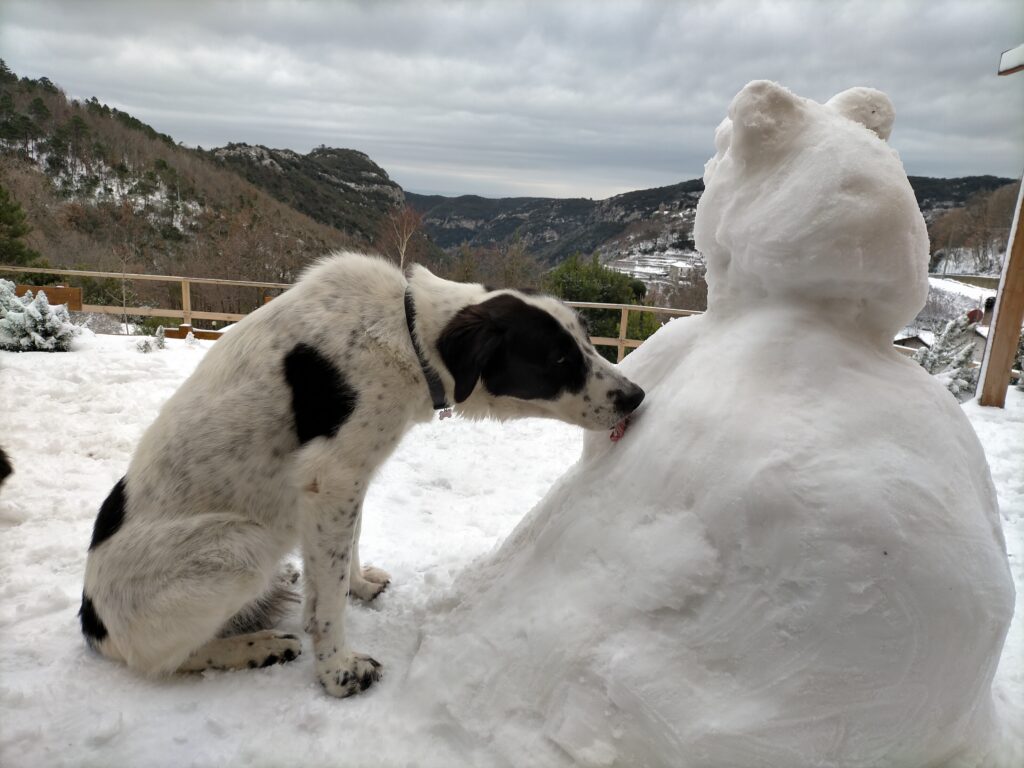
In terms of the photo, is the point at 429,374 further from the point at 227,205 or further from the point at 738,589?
the point at 227,205

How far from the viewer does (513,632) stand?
1997mm

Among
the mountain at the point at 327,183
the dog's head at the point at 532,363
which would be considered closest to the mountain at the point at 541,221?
the mountain at the point at 327,183

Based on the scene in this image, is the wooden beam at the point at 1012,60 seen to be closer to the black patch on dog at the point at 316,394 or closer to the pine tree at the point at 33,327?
the black patch on dog at the point at 316,394

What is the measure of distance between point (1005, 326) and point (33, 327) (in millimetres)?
12006

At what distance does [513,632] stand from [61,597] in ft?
7.13

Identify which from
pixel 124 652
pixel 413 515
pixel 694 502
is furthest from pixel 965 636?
pixel 413 515

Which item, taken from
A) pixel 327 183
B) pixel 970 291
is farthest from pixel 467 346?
pixel 327 183

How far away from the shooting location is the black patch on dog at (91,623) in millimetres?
2225

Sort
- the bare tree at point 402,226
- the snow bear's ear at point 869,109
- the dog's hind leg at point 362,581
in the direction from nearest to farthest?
the snow bear's ear at point 869,109 → the dog's hind leg at point 362,581 → the bare tree at point 402,226

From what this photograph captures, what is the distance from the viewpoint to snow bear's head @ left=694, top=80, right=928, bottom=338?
167cm

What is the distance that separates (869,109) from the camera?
2.06 m

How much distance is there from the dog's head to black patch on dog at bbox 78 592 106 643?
5.17 ft

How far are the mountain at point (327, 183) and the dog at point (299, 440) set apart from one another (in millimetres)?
13021

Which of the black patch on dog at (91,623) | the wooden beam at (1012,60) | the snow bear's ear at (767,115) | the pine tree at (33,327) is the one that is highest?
the wooden beam at (1012,60)
